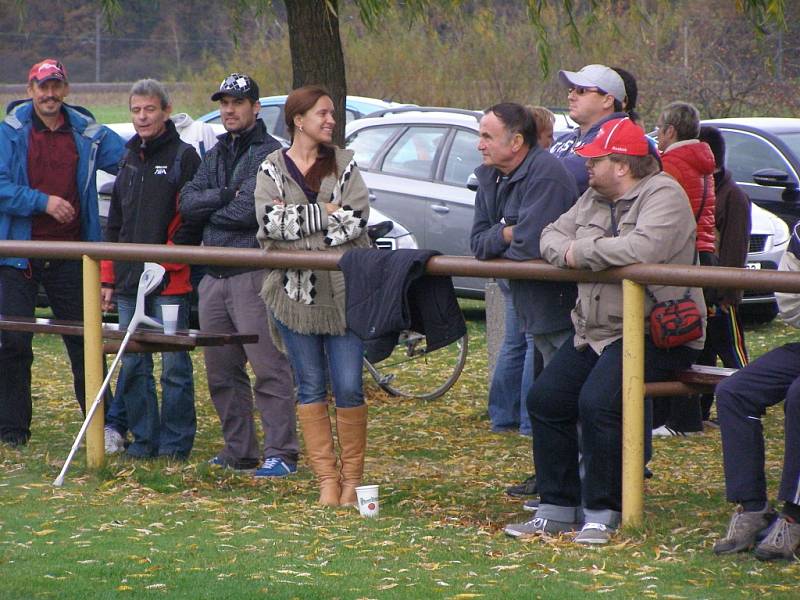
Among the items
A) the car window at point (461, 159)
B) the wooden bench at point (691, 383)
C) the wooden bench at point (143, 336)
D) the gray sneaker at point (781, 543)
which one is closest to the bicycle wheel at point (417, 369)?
the car window at point (461, 159)

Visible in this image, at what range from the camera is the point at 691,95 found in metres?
25.7

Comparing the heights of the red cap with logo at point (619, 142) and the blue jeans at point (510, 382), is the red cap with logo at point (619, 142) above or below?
above

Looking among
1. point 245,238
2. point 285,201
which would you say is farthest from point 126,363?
point 285,201

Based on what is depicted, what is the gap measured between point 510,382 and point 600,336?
260cm

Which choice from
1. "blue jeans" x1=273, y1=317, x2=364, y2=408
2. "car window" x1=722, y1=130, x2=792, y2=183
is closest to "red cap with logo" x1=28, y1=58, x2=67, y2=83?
"blue jeans" x1=273, y1=317, x2=364, y2=408

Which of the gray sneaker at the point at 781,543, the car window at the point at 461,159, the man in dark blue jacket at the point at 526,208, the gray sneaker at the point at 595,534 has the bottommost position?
the gray sneaker at the point at 595,534

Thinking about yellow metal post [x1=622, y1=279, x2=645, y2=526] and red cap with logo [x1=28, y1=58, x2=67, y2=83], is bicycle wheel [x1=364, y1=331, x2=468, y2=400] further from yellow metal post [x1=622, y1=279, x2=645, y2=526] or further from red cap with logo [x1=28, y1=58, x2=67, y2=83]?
yellow metal post [x1=622, y1=279, x2=645, y2=526]

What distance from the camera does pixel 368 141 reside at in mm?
14047

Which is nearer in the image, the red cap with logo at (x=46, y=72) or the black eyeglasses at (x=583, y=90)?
the black eyeglasses at (x=583, y=90)

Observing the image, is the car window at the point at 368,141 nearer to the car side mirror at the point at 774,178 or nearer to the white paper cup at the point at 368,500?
the car side mirror at the point at 774,178

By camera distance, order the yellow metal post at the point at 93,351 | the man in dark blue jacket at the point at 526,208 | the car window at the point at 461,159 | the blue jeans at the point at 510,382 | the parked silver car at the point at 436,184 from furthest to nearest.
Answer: the car window at the point at 461,159
the parked silver car at the point at 436,184
the blue jeans at the point at 510,382
the yellow metal post at the point at 93,351
the man in dark blue jacket at the point at 526,208

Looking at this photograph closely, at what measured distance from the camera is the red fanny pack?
18.4ft

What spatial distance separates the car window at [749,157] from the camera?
1337cm

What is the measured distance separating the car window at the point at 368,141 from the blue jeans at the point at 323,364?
24.0 feet
